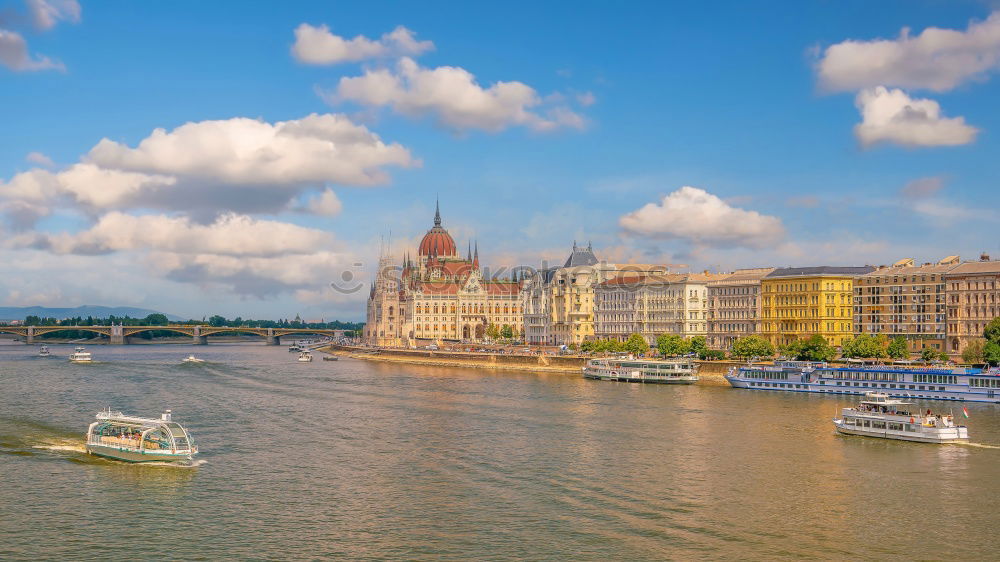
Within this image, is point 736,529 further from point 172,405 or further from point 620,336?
point 620,336

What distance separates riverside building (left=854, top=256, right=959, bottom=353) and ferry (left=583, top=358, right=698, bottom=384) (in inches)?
1037

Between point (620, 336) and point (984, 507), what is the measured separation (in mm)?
116690

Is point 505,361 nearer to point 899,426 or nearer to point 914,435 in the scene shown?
point 899,426

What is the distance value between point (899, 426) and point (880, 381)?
29767mm

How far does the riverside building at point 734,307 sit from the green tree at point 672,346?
28.9 ft

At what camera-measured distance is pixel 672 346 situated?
12975cm

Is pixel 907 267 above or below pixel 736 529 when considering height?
above

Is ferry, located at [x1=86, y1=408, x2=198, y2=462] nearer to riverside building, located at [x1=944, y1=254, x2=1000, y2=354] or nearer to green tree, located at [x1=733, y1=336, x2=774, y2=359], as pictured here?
green tree, located at [x1=733, y1=336, x2=774, y2=359]

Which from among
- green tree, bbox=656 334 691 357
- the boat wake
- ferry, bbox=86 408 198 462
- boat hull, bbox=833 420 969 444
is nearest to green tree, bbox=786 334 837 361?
green tree, bbox=656 334 691 357

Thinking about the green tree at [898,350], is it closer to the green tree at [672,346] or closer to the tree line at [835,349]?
the tree line at [835,349]

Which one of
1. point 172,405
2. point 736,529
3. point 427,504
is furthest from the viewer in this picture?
point 172,405

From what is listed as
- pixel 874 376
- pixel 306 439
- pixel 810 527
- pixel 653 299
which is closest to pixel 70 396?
pixel 306 439

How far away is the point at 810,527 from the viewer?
121 ft

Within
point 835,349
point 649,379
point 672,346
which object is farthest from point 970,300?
point 649,379
